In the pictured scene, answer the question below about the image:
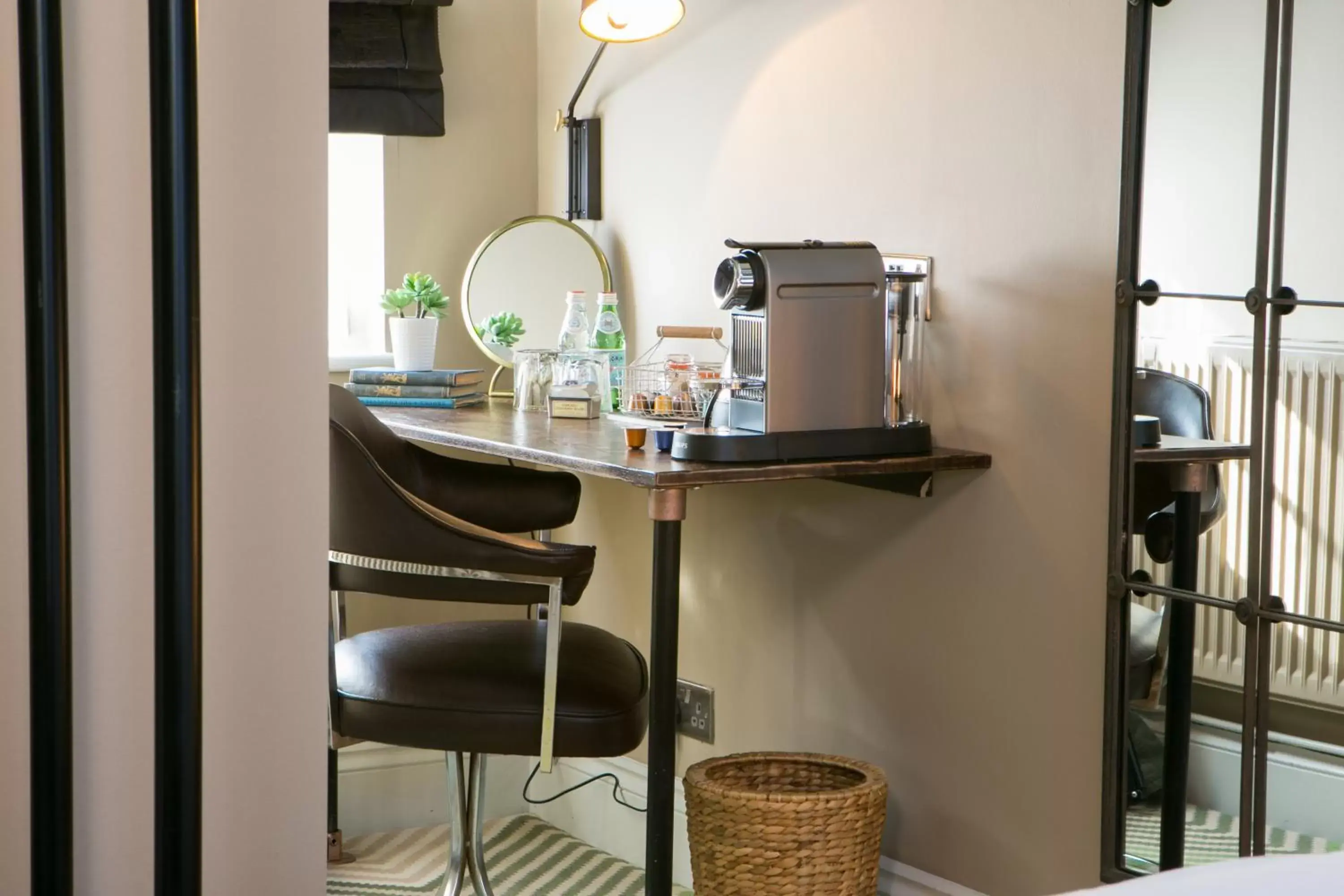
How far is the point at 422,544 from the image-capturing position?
2000 mm

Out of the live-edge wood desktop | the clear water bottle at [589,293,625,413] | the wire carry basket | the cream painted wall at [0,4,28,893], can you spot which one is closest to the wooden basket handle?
the wire carry basket

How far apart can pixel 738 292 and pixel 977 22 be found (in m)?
0.57

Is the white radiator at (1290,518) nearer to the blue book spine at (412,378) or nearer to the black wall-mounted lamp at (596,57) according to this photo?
the black wall-mounted lamp at (596,57)

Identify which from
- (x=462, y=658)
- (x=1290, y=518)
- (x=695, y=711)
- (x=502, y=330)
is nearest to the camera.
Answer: (x=1290, y=518)

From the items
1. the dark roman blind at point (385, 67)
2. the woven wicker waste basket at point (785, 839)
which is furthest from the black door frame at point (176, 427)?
the dark roman blind at point (385, 67)

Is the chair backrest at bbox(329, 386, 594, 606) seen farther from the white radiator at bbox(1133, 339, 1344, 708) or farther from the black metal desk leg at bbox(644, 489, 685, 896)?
the white radiator at bbox(1133, 339, 1344, 708)

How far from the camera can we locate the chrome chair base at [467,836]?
93.0 inches

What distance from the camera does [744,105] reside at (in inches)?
101

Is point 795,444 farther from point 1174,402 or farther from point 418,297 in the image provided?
point 418,297

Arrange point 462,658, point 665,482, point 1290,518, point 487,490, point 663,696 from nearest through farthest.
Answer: point 1290,518 → point 665,482 → point 663,696 → point 462,658 → point 487,490

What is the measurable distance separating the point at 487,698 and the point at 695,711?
0.82m

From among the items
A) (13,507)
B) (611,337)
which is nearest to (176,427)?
(13,507)

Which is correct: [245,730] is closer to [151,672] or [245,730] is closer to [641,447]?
[151,672]

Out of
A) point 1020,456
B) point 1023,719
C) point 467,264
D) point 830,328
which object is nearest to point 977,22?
point 830,328
